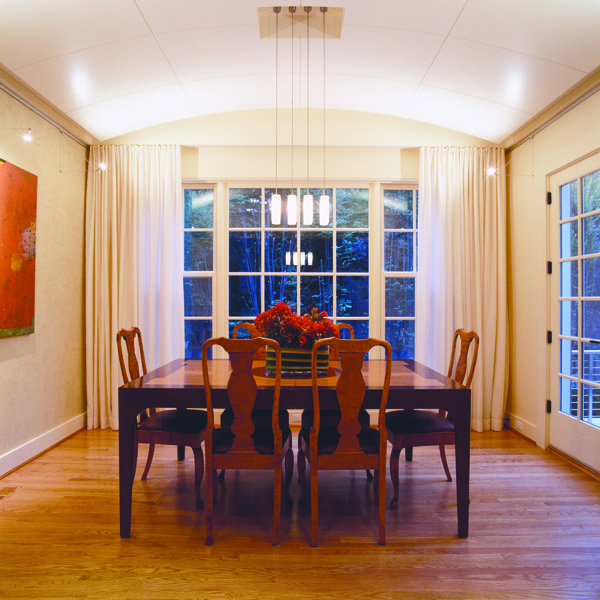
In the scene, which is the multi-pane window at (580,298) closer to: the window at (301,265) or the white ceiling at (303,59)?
the white ceiling at (303,59)

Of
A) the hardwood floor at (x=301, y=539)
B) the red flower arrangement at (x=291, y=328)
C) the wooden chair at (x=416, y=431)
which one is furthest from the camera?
the red flower arrangement at (x=291, y=328)

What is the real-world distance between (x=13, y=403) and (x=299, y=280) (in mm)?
2609

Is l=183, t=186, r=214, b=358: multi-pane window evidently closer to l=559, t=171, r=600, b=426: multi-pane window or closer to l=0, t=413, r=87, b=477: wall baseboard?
l=0, t=413, r=87, b=477: wall baseboard

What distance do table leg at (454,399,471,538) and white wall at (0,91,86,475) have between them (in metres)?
2.92

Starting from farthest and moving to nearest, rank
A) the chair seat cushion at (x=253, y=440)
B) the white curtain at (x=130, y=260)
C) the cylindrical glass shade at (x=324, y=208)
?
the white curtain at (x=130, y=260), the cylindrical glass shade at (x=324, y=208), the chair seat cushion at (x=253, y=440)

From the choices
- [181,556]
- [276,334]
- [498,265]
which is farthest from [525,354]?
[181,556]

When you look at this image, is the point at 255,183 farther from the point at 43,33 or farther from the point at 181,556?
the point at 181,556

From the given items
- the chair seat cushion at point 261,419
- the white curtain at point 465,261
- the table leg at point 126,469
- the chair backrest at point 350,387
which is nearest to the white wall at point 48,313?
the table leg at point 126,469

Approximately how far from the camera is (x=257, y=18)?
117 inches

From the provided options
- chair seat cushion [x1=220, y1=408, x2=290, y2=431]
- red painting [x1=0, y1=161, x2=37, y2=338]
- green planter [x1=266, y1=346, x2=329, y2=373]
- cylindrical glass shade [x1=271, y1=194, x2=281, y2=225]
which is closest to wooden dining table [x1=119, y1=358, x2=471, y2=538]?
green planter [x1=266, y1=346, x2=329, y2=373]

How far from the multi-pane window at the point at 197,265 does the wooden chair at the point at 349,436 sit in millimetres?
2571

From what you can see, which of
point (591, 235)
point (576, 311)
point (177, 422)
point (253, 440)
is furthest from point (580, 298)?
point (177, 422)

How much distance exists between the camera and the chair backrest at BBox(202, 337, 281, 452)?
2227 millimetres

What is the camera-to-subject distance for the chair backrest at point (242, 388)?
2.23 meters
